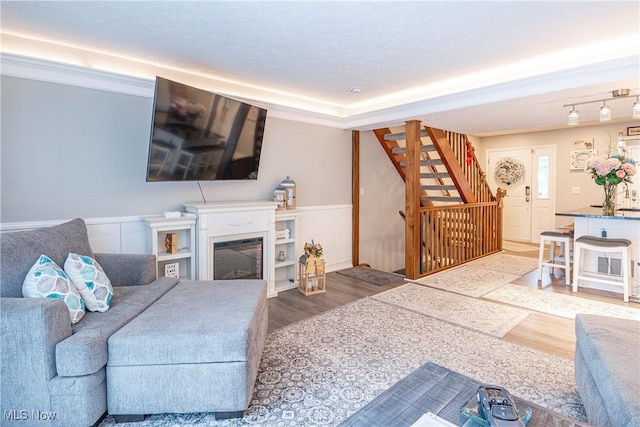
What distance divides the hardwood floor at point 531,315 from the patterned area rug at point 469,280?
0.26 metres

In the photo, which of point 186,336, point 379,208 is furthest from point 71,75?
point 379,208

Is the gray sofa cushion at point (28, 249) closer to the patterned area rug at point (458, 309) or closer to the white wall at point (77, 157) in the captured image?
the white wall at point (77, 157)

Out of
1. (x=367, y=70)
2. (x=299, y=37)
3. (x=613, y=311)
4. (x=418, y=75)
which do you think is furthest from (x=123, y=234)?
(x=613, y=311)

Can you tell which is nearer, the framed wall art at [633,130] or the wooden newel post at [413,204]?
the wooden newel post at [413,204]

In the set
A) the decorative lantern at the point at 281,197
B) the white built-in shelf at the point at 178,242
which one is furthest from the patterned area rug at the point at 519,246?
the white built-in shelf at the point at 178,242

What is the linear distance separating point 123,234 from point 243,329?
2037 millimetres

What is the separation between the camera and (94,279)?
6.93 ft

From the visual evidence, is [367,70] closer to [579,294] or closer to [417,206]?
[417,206]

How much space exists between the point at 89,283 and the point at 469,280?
4109 mm

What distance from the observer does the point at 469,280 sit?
175 inches

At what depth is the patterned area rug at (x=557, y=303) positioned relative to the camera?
10.8 ft

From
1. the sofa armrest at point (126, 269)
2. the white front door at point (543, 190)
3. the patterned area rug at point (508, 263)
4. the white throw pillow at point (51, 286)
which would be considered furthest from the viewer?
the white front door at point (543, 190)

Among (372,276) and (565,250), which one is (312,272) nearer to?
(372,276)

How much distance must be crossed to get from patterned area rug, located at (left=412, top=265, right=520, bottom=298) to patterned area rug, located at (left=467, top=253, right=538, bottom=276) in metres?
0.22
